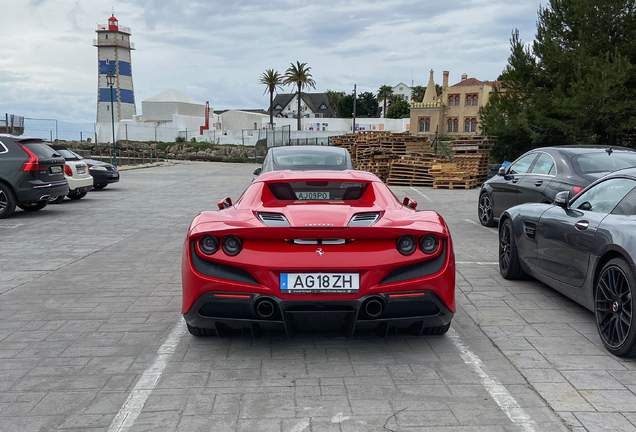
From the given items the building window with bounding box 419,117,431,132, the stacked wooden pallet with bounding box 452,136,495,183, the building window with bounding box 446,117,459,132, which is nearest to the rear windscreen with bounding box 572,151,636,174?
the stacked wooden pallet with bounding box 452,136,495,183

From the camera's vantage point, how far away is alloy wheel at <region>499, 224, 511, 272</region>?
6.84m

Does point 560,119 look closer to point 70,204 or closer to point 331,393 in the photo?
point 70,204

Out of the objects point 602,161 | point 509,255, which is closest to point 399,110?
point 602,161

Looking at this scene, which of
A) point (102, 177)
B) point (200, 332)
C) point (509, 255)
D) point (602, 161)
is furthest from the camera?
point (102, 177)

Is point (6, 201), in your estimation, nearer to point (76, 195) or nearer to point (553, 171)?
point (76, 195)

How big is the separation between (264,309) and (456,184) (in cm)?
1795

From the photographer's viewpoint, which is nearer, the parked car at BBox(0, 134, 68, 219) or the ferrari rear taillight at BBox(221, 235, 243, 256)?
the ferrari rear taillight at BBox(221, 235, 243, 256)

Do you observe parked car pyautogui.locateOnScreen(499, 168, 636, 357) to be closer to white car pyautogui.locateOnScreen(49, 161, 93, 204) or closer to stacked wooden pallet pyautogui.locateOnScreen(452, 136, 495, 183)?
white car pyautogui.locateOnScreen(49, 161, 93, 204)

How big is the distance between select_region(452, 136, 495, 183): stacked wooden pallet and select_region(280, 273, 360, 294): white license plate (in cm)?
1819

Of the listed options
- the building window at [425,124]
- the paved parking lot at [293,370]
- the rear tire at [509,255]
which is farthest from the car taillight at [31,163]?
the building window at [425,124]

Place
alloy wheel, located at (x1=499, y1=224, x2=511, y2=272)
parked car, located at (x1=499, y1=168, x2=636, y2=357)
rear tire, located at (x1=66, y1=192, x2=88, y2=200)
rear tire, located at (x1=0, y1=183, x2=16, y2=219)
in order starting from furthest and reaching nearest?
rear tire, located at (x1=66, y1=192, x2=88, y2=200), rear tire, located at (x1=0, y1=183, x2=16, y2=219), alloy wheel, located at (x1=499, y1=224, x2=511, y2=272), parked car, located at (x1=499, y1=168, x2=636, y2=357)

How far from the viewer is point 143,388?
3729 mm

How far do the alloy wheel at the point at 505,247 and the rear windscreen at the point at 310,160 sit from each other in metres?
3.47

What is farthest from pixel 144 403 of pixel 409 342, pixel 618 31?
pixel 618 31
